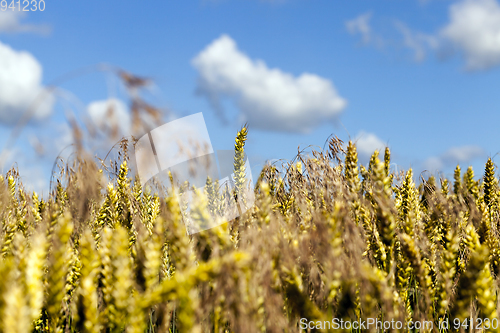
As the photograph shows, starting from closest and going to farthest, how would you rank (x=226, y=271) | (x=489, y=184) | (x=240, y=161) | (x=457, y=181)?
(x=226, y=271) → (x=240, y=161) → (x=489, y=184) → (x=457, y=181)

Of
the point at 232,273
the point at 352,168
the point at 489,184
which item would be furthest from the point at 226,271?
the point at 489,184

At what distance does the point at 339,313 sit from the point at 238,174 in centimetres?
122

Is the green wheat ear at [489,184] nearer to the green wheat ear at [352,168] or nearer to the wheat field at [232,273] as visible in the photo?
the wheat field at [232,273]

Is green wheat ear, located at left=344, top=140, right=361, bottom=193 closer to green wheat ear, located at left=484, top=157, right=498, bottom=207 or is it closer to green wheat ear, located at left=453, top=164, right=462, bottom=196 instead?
green wheat ear, located at left=484, top=157, right=498, bottom=207

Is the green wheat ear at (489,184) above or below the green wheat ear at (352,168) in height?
above

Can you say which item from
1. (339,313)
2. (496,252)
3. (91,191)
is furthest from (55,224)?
(496,252)

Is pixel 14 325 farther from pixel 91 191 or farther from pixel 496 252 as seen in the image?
pixel 496 252

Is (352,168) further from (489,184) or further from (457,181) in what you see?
(457,181)

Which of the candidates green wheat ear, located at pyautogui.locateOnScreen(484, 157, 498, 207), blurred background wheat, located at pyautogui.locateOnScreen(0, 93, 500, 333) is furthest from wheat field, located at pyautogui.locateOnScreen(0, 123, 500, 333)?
green wheat ear, located at pyautogui.locateOnScreen(484, 157, 498, 207)

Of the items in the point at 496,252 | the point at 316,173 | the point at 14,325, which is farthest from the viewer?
the point at 316,173

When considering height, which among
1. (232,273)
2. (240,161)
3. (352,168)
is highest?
(240,161)

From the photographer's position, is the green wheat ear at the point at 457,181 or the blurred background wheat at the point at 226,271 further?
the green wheat ear at the point at 457,181

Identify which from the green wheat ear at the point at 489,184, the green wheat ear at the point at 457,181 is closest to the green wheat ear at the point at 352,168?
the green wheat ear at the point at 489,184

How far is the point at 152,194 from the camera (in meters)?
2.27
